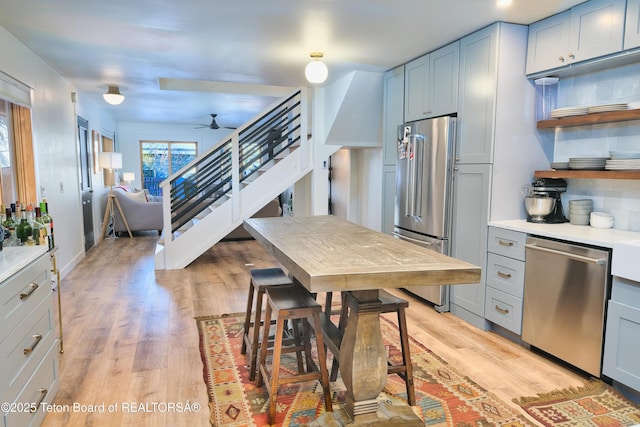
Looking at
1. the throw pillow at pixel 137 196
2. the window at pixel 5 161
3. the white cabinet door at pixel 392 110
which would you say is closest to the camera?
the window at pixel 5 161

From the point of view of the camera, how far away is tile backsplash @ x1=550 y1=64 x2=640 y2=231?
8.90ft

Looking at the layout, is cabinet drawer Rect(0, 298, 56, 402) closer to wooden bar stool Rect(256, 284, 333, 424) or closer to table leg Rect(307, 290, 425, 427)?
wooden bar stool Rect(256, 284, 333, 424)

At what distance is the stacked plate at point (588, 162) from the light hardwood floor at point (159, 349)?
1.35 metres

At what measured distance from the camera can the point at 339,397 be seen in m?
2.24

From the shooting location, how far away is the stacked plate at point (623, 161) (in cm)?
254

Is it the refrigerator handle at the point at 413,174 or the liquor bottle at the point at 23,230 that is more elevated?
the refrigerator handle at the point at 413,174

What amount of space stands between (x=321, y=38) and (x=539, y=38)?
5.55 ft

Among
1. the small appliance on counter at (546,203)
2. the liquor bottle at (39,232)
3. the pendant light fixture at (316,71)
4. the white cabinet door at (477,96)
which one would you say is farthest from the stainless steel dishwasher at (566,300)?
the liquor bottle at (39,232)

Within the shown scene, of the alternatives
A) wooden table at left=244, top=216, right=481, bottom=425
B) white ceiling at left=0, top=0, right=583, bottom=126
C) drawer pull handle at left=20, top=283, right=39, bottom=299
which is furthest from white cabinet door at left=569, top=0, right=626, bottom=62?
drawer pull handle at left=20, top=283, right=39, bottom=299

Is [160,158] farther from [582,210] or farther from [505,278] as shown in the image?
[582,210]

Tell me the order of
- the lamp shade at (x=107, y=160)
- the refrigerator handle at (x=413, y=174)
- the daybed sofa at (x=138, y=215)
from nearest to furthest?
the refrigerator handle at (x=413, y=174) < the lamp shade at (x=107, y=160) < the daybed sofa at (x=138, y=215)

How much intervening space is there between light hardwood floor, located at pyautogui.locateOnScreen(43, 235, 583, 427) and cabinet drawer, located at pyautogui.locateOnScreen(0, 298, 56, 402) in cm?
36

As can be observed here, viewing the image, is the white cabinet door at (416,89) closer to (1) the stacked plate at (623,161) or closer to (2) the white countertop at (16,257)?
(1) the stacked plate at (623,161)

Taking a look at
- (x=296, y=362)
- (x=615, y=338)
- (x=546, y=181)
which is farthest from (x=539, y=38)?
(x=296, y=362)
